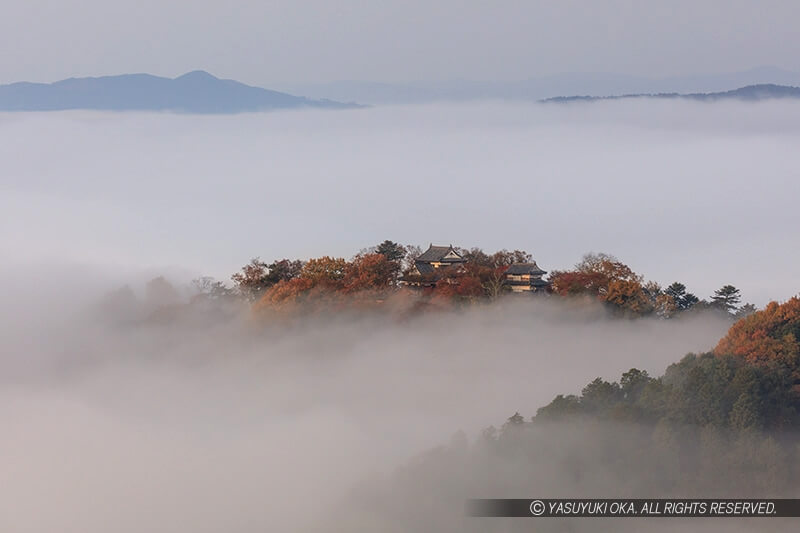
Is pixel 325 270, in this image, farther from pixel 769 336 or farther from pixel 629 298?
pixel 769 336

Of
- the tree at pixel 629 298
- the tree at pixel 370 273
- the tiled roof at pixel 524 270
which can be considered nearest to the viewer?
the tree at pixel 629 298

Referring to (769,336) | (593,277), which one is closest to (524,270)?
(593,277)

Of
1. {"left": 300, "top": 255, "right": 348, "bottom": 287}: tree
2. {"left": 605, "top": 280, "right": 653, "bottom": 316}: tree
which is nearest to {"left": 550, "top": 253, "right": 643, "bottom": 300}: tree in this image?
{"left": 605, "top": 280, "right": 653, "bottom": 316}: tree

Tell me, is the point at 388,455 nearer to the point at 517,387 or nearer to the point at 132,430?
the point at 517,387

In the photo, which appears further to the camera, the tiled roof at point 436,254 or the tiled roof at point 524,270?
the tiled roof at point 436,254

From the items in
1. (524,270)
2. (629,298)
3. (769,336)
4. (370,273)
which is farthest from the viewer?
(370,273)

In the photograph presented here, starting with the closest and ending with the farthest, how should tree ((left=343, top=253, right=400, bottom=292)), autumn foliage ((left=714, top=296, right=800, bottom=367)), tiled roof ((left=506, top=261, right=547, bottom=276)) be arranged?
1. autumn foliage ((left=714, top=296, right=800, bottom=367))
2. tiled roof ((left=506, top=261, right=547, bottom=276))
3. tree ((left=343, top=253, right=400, bottom=292))

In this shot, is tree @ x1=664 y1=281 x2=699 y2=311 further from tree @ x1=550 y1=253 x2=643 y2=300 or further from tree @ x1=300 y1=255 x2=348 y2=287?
tree @ x1=300 y1=255 x2=348 y2=287

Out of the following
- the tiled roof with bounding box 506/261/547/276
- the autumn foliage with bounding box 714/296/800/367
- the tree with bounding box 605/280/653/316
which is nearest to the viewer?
the autumn foliage with bounding box 714/296/800/367

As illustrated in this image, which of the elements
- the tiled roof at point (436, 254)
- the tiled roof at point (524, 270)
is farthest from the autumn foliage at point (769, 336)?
the tiled roof at point (436, 254)

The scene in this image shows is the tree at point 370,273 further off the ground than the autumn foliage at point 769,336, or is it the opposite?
the autumn foliage at point 769,336

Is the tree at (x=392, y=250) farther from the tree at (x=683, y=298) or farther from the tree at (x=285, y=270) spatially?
the tree at (x=683, y=298)

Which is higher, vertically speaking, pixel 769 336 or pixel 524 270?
pixel 769 336

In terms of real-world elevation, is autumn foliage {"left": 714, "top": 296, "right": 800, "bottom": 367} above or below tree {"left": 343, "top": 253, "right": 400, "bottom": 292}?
above
